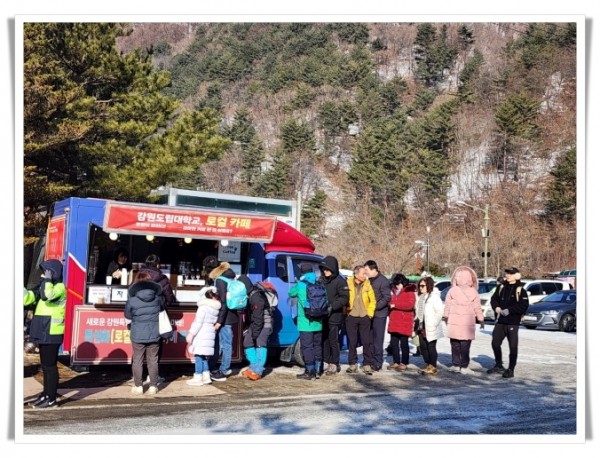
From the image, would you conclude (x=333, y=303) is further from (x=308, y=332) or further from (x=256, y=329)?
(x=256, y=329)

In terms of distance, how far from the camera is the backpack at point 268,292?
1136cm

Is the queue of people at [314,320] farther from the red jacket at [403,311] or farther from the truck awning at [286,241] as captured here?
the truck awning at [286,241]

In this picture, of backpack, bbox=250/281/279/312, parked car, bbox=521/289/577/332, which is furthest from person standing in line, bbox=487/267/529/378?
parked car, bbox=521/289/577/332

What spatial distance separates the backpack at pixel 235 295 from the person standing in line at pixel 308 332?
2.73 feet

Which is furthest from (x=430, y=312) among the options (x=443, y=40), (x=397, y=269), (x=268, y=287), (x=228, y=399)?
(x=443, y=40)

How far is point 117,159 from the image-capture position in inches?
856

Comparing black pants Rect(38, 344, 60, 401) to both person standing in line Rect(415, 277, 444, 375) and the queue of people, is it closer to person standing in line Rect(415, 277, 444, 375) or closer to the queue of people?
the queue of people

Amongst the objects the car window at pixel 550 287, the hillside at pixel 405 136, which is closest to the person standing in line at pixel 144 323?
the car window at pixel 550 287

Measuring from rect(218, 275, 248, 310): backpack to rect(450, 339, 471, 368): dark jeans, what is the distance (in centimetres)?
371

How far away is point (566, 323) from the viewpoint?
75.6 ft

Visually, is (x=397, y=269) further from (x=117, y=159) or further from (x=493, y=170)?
(x=117, y=159)

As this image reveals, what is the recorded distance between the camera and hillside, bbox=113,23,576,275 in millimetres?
65625

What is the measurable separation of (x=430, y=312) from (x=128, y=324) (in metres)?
4.90

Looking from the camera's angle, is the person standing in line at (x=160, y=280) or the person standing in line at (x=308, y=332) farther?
the person standing in line at (x=308, y=332)
